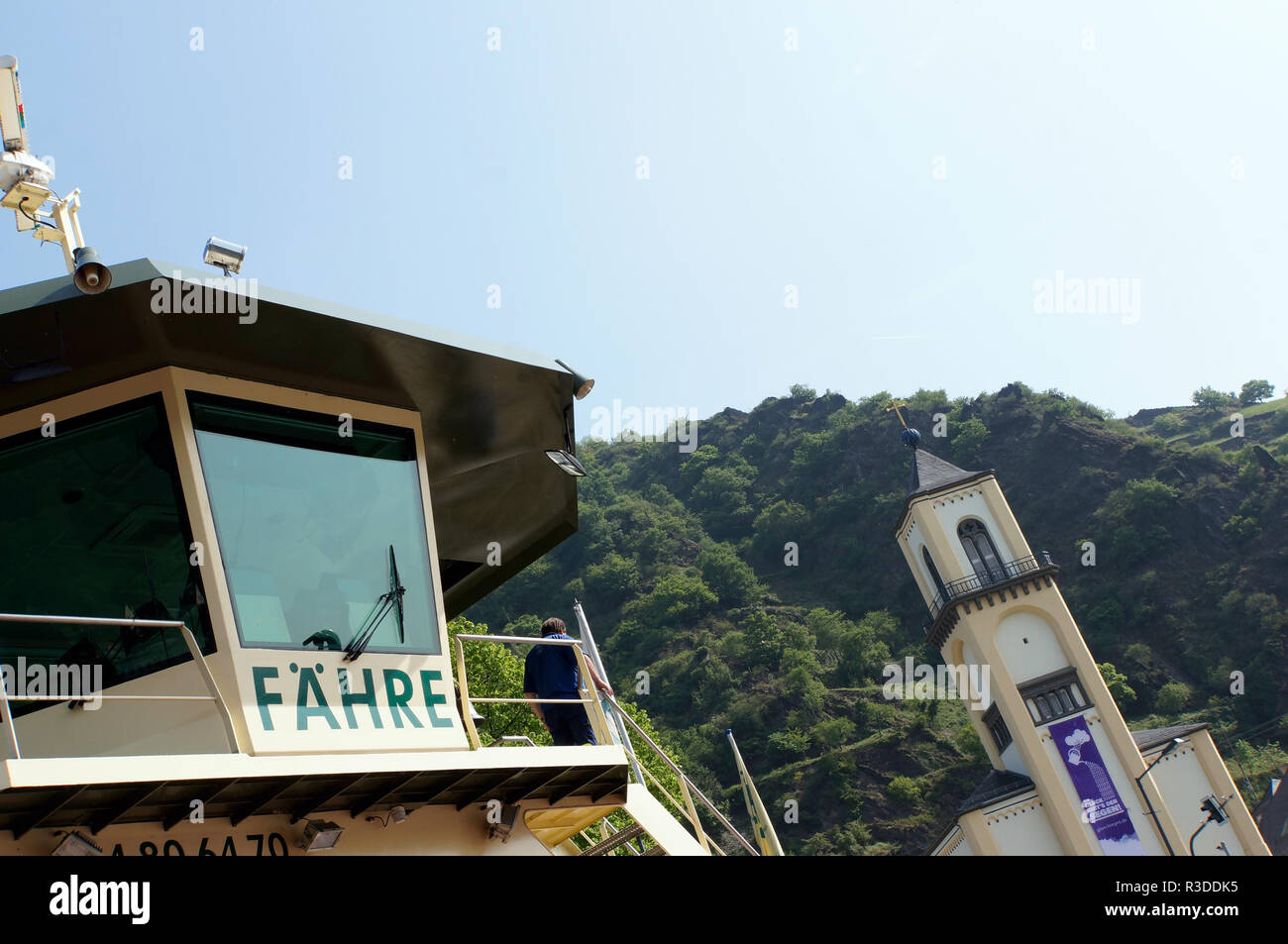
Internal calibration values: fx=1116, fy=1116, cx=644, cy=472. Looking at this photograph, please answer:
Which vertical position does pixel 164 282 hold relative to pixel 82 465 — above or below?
above

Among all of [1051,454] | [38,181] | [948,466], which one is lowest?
[38,181]

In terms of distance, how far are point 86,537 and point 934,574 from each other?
2634 inches

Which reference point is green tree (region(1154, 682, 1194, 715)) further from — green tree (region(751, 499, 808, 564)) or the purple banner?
green tree (region(751, 499, 808, 564))

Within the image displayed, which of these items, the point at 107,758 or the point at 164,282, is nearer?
the point at 107,758

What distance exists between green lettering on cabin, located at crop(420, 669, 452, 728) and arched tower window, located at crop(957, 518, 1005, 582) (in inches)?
2507

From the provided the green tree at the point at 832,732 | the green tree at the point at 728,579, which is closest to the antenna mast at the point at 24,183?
the green tree at the point at 832,732

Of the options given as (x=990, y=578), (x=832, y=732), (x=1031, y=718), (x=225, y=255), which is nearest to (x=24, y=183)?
(x=225, y=255)

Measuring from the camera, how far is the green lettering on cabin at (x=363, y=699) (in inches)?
296

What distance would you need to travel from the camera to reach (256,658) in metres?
7.18

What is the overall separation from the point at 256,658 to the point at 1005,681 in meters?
62.6

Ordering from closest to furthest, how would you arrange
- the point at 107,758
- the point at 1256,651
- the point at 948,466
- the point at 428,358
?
1. the point at 107,758
2. the point at 428,358
3. the point at 948,466
4. the point at 1256,651
